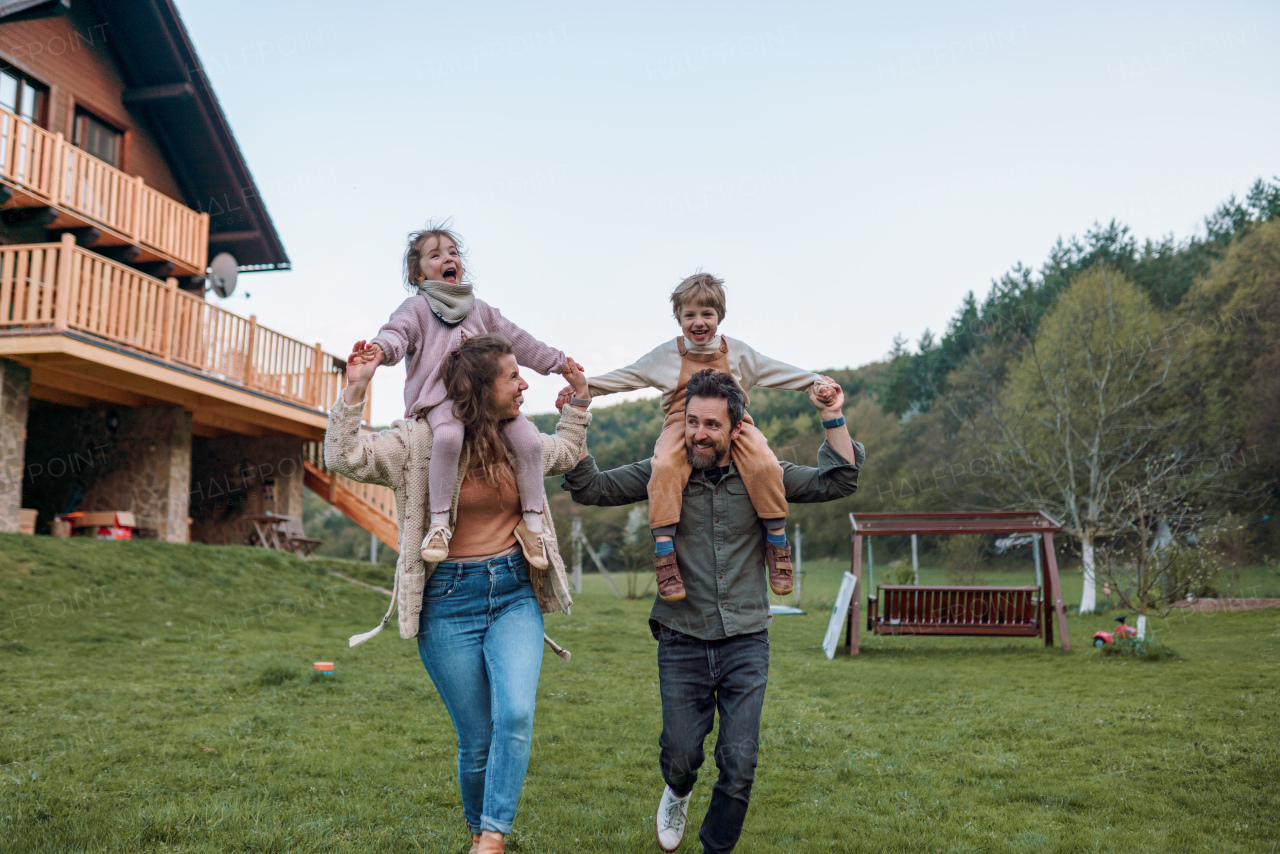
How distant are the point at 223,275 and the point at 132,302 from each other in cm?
545

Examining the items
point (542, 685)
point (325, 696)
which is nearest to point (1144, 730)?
point (542, 685)

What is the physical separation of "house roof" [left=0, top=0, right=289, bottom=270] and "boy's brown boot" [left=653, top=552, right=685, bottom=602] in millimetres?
16797

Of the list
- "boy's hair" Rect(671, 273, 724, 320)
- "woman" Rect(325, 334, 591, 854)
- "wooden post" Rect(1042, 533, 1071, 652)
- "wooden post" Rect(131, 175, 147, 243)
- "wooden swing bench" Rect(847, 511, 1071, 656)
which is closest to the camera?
"woman" Rect(325, 334, 591, 854)

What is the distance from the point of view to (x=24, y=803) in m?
4.31

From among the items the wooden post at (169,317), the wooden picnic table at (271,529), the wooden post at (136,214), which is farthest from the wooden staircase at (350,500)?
the wooden post at (169,317)

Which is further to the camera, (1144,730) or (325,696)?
(325,696)

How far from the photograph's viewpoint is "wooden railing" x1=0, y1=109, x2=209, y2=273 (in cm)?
1345

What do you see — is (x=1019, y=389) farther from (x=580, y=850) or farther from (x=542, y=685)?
(x=580, y=850)

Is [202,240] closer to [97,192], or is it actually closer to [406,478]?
[97,192]

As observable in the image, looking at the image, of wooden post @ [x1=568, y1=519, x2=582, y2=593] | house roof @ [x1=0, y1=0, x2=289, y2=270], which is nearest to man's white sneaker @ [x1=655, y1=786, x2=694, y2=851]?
house roof @ [x1=0, y1=0, x2=289, y2=270]

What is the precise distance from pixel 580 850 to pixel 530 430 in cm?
193

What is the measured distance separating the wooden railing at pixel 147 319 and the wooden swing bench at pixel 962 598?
11.0m

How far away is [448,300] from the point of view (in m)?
3.74

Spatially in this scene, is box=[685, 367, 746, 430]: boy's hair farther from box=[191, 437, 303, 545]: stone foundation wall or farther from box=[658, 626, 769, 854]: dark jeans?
box=[191, 437, 303, 545]: stone foundation wall
